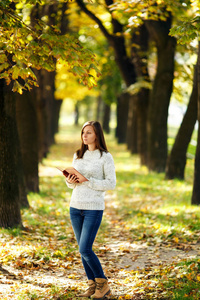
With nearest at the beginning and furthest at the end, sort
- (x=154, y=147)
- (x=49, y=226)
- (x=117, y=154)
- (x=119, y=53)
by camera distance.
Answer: (x=49, y=226)
(x=154, y=147)
(x=119, y=53)
(x=117, y=154)

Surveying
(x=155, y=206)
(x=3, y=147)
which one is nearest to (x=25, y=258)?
(x=3, y=147)

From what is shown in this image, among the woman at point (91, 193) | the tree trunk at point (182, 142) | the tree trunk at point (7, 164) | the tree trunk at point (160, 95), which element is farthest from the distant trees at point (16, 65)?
the tree trunk at point (160, 95)

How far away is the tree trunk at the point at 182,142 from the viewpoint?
12.6 metres

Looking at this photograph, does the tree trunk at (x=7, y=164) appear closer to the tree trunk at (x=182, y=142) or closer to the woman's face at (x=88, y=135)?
the woman's face at (x=88, y=135)

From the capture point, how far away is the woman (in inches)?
198

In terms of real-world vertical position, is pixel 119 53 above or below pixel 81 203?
above

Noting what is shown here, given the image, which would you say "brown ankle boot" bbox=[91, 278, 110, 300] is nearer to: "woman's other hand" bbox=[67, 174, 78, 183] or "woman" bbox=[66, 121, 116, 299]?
"woman" bbox=[66, 121, 116, 299]

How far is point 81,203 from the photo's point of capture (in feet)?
16.6

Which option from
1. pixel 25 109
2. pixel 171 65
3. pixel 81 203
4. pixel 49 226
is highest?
pixel 171 65

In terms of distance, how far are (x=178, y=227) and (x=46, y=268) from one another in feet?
10.2

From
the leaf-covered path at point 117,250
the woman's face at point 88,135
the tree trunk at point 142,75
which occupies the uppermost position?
the tree trunk at point 142,75

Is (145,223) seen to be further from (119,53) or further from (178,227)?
(119,53)

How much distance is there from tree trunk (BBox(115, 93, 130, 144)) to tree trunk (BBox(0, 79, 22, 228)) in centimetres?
2259

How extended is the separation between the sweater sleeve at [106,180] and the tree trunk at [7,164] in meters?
2.95
